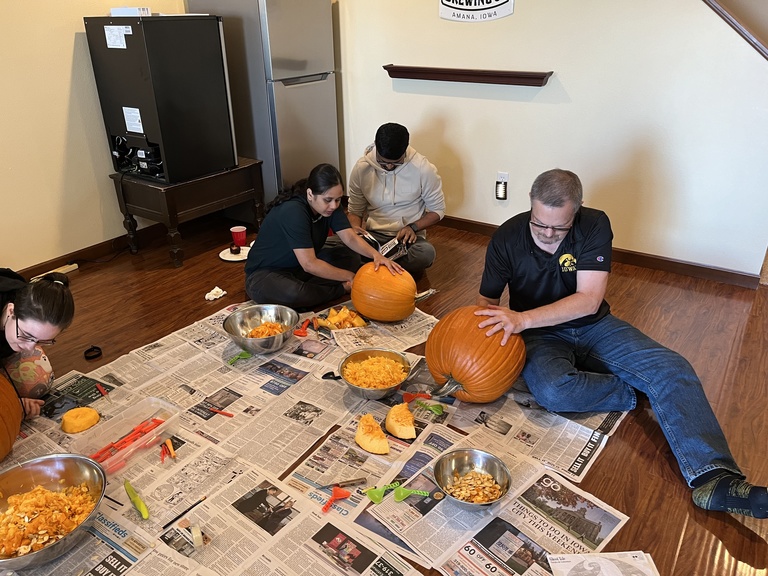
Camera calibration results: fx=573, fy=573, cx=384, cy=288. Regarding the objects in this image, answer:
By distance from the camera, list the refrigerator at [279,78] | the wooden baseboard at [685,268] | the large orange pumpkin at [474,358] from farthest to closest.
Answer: the refrigerator at [279,78] < the wooden baseboard at [685,268] < the large orange pumpkin at [474,358]

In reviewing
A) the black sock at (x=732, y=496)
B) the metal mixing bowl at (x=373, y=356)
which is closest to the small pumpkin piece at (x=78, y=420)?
the metal mixing bowl at (x=373, y=356)

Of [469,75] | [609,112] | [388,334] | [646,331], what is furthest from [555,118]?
[388,334]

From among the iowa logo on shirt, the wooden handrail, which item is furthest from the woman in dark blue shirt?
the wooden handrail

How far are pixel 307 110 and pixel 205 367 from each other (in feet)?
6.66

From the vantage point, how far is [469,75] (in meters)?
3.35

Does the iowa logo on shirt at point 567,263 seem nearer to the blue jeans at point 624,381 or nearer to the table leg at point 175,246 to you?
the blue jeans at point 624,381

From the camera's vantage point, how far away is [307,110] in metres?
3.69

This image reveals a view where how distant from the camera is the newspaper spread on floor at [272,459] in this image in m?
1.52

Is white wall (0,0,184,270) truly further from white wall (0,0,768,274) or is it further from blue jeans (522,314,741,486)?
blue jeans (522,314,741,486)

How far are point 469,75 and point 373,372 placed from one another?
2.06 meters

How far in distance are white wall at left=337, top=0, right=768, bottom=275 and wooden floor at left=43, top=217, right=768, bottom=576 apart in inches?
11.7

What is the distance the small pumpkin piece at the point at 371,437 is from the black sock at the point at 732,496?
93 cm

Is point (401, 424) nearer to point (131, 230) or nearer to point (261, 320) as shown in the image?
point (261, 320)

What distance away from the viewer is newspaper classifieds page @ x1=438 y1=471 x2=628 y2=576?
1.48m
